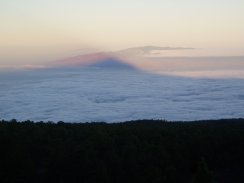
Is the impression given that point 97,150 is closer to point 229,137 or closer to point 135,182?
point 135,182

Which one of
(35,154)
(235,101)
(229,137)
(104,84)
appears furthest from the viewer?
(104,84)

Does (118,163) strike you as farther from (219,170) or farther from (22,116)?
(22,116)

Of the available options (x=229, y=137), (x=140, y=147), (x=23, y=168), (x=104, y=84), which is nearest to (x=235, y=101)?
(x=104, y=84)

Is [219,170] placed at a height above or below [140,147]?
below

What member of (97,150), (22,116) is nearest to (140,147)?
(97,150)

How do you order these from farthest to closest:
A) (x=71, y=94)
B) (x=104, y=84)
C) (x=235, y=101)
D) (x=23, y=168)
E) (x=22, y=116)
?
1. (x=104, y=84)
2. (x=71, y=94)
3. (x=235, y=101)
4. (x=22, y=116)
5. (x=23, y=168)

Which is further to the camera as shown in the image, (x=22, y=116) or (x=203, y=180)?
(x=22, y=116)
